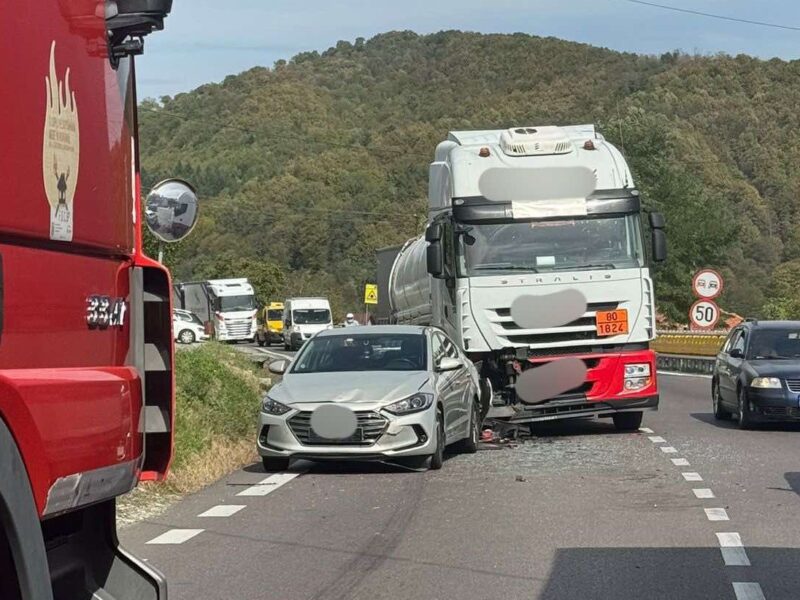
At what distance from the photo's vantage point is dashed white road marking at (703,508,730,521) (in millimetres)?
10345

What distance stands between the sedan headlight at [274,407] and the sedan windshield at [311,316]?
172 feet

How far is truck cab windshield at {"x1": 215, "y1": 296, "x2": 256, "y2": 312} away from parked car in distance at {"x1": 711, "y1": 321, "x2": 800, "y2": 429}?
51.4 m

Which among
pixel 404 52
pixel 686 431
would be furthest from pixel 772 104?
pixel 686 431

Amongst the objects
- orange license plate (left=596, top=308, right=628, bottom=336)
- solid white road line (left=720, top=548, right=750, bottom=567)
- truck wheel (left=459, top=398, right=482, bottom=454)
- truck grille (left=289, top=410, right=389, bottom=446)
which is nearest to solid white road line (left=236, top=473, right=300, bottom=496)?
truck grille (left=289, top=410, right=389, bottom=446)

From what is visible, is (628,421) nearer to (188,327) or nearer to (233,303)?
(188,327)

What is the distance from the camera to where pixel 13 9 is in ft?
11.2

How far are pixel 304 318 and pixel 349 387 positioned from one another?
53072 millimetres

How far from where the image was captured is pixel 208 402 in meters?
16.0

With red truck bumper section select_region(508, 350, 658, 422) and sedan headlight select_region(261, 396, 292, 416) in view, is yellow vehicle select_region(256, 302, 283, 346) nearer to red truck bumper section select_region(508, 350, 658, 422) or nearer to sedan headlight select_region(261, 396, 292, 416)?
red truck bumper section select_region(508, 350, 658, 422)

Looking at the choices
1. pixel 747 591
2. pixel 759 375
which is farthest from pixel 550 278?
pixel 747 591

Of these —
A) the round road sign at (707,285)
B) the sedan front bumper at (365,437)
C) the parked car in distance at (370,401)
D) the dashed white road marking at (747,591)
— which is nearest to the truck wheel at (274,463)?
the parked car in distance at (370,401)

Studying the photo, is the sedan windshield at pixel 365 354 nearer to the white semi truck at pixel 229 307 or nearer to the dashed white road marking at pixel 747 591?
the dashed white road marking at pixel 747 591

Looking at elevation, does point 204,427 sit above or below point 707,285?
below

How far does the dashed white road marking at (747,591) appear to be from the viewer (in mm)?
7363
